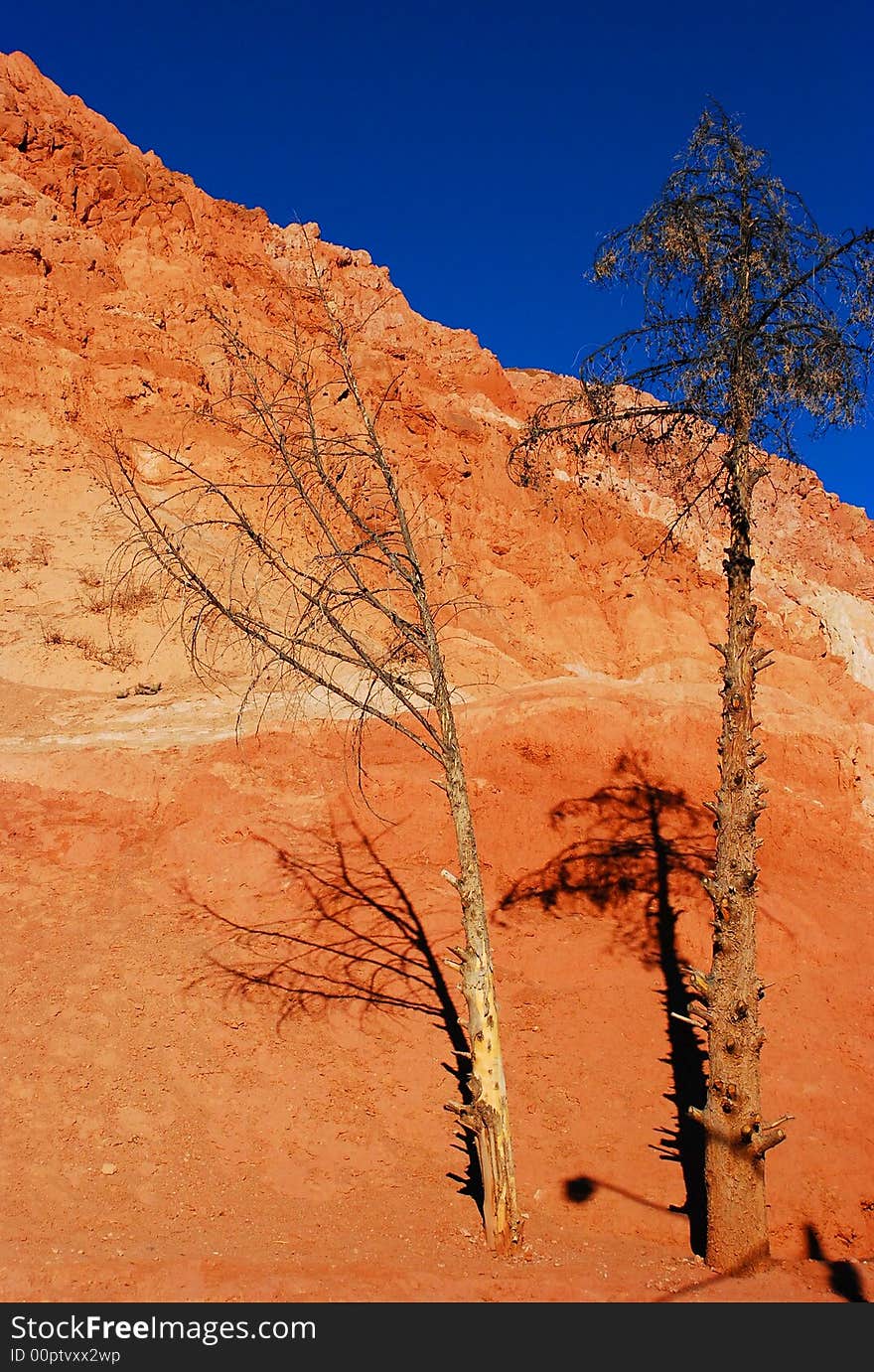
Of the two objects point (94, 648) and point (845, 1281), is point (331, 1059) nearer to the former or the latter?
point (845, 1281)

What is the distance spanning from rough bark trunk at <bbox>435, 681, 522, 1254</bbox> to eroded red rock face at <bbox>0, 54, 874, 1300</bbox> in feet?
0.86

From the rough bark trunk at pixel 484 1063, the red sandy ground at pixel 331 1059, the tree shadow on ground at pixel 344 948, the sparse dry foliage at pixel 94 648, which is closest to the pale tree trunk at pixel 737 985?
the red sandy ground at pixel 331 1059

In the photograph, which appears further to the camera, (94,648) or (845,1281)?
(94,648)

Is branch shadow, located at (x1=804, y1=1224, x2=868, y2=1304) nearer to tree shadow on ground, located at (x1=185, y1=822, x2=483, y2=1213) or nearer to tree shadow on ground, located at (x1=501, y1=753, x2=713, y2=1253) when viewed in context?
tree shadow on ground, located at (x1=501, y1=753, x2=713, y2=1253)

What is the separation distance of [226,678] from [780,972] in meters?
10.4

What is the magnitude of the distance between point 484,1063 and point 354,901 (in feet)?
15.4

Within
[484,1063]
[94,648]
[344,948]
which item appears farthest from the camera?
[94,648]

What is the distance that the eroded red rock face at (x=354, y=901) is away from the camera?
17.1ft

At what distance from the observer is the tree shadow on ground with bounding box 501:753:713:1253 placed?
27.1 ft

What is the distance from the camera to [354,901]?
9328 mm

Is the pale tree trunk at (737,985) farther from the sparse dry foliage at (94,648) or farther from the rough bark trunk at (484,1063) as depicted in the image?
the sparse dry foliage at (94,648)

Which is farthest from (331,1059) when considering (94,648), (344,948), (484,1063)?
(94,648)

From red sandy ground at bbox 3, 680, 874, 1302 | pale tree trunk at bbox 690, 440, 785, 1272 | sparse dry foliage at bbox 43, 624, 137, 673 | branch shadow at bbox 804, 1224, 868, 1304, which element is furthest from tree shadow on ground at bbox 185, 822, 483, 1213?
sparse dry foliage at bbox 43, 624, 137, 673
